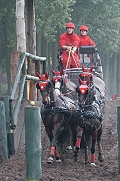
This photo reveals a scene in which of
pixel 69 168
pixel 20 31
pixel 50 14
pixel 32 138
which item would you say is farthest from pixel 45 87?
pixel 50 14

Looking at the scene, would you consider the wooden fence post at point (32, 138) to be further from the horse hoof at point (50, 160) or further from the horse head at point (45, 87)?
the horse head at point (45, 87)

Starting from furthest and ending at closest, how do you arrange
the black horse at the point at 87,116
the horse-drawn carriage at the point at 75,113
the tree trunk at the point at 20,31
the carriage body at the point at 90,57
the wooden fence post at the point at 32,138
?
the tree trunk at the point at 20,31 → the carriage body at the point at 90,57 → the black horse at the point at 87,116 → the horse-drawn carriage at the point at 75,113 → the wooden fence post at the point at 32,138

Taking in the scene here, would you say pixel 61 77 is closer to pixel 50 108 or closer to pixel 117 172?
pixel 50 108

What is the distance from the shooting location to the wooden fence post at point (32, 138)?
8148 millimetres

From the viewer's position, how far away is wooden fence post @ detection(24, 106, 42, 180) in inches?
321

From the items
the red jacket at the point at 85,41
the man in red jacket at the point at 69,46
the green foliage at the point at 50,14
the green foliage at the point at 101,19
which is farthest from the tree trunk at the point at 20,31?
the green foliage at the point at 101,19

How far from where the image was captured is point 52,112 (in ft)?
35.1

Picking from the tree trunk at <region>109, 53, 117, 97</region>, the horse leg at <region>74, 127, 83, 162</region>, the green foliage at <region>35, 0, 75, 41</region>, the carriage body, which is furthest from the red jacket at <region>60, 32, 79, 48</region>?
the tree trunk at <region>109, 53, 117, 97</region>

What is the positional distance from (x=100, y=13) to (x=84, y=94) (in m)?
27.4

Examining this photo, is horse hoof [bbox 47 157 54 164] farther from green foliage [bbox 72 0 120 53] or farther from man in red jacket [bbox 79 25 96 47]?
green foliage [bbox 72 0 120 53]

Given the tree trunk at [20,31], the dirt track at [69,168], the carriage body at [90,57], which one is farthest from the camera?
the tree trunk at [20,31]

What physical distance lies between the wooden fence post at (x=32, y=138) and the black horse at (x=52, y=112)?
2104 mm

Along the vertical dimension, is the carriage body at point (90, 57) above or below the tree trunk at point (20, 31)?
below

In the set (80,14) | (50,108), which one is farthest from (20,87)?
(80,14)
